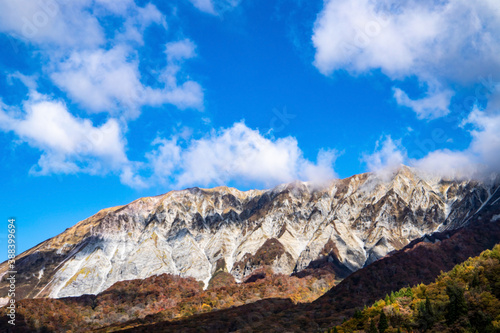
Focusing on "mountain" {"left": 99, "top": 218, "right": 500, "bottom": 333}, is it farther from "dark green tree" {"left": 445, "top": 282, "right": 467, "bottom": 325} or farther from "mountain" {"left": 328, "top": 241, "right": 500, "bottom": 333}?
"dark green tree" {"left": 445, "top": 282, "right": 467, "bottom": 325}

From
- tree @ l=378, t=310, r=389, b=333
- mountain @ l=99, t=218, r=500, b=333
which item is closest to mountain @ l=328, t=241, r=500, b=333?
tree @ l=378, t=310, r=389, b=333

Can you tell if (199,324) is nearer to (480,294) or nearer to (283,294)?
(283,294)

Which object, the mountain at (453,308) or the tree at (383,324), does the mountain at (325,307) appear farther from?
the tree at (383,324)

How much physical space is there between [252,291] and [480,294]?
448 ft

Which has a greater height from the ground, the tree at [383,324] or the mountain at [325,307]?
the mountain at [325,307]

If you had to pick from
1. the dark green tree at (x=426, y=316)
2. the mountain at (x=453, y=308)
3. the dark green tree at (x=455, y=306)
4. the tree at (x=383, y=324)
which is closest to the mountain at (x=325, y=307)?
the mountain at (x=453, y=308)

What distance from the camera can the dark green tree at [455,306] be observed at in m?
58.3

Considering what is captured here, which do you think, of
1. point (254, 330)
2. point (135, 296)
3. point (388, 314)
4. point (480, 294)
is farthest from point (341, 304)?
point (135, 296)

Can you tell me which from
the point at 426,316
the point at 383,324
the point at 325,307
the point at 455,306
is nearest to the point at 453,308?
the point at 455,306

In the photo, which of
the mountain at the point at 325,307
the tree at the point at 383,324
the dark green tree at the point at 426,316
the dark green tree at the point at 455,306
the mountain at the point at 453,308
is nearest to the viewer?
the mountain at the point at 453,308

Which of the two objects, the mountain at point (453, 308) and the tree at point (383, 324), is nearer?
the mountain at point (453, 308)

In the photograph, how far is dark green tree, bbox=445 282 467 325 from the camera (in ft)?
191

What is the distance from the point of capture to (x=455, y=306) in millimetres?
59344

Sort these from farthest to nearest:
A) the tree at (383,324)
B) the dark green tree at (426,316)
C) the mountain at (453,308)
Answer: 1. the tree at (383,324)
2. the dark green tree at (426,316)
3. the mountain at (453,308)
